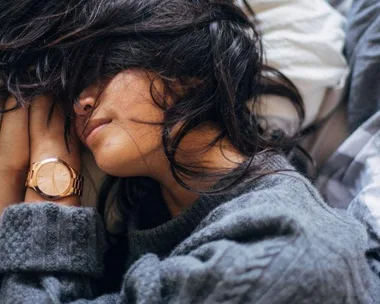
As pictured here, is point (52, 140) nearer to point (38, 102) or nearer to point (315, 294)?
point (38, 102)

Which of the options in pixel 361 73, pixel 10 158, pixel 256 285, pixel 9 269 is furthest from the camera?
pixel 361 73

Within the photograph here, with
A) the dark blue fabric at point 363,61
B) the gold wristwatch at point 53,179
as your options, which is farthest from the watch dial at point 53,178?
the dark blue fabric at point 363,61

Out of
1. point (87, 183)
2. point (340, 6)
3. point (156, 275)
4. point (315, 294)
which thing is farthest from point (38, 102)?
point (340, 6)

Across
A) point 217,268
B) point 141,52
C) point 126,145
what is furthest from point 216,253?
point 141,52

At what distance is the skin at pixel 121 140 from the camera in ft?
2.51

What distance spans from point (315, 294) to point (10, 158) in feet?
1.78

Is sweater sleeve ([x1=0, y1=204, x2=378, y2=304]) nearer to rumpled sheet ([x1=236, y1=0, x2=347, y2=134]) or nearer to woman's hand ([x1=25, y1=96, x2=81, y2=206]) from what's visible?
woman's hand ([x1=25, y1=96, x2=81, y2=206])

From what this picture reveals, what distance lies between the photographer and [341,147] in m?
0.98

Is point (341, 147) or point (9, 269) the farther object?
point (341, 147)

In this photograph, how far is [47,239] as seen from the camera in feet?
2.47

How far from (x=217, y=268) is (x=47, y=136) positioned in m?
0.41

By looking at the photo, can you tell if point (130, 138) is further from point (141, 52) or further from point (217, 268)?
point (217, 268)

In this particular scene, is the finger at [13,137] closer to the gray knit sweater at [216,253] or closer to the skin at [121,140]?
the skin at [121,140]

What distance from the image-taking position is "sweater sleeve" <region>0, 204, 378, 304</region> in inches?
22.9
